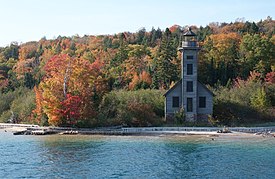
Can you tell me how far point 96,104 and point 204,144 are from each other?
16201mm

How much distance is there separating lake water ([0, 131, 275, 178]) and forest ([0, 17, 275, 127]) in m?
6.58

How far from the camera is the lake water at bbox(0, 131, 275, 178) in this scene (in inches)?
929

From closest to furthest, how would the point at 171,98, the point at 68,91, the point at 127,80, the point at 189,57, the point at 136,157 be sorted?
the point at 136,157 < the point at 68,91 < the point at 189,57 < the point at 171,98 < the point at 127,80

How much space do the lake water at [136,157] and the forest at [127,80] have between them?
658 centimetres

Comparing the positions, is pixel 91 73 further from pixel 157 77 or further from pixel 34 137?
pixel 157 77

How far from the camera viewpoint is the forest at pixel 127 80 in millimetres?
43906

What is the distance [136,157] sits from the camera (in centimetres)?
2809

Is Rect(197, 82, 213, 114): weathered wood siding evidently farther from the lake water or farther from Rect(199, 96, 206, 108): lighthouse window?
the lake water

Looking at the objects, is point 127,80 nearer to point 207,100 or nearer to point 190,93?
point 190,93

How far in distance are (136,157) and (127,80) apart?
35759mm

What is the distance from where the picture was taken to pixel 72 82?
44750 mm

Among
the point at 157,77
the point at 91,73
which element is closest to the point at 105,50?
the point at 157,77

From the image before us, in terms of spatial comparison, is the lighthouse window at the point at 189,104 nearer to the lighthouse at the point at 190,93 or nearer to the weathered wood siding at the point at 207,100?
the lighthouse at the point at 190,93

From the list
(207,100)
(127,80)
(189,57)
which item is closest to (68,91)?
(189,57)
